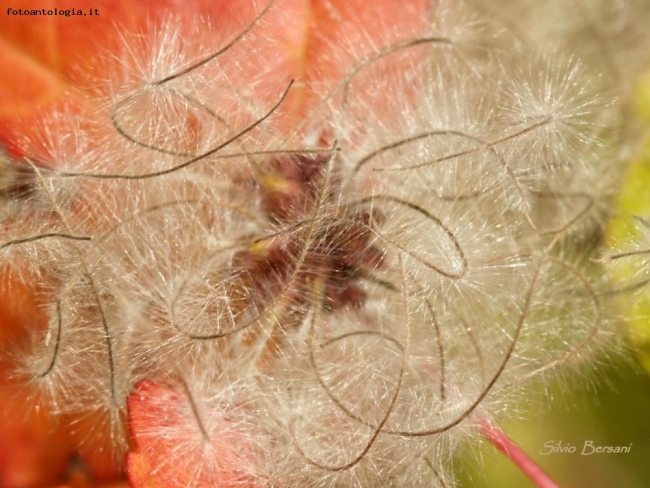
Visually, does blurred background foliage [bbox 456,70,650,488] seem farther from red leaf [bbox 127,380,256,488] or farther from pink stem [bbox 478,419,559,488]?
red leaf [bbox 127,380,256,488]

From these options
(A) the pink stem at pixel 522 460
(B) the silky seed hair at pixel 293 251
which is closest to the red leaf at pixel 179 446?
(B) the silky seed hair at pixel 293 251

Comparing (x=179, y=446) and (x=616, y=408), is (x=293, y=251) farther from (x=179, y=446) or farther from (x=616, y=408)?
(x=616, y=408)

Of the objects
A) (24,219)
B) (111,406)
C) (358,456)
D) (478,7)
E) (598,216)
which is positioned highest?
(478,7)

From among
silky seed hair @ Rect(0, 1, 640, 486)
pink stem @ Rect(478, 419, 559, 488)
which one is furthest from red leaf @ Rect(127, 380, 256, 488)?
pink stem @ Rect(478, 419, 559, 488)

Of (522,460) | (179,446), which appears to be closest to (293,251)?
(179,446)

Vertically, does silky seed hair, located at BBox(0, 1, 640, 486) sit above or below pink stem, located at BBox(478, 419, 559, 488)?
above

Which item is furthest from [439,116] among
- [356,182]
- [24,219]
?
[24,219]

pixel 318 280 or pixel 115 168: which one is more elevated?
pixel 115 168

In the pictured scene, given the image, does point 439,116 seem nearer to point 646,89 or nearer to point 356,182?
point 356,182
